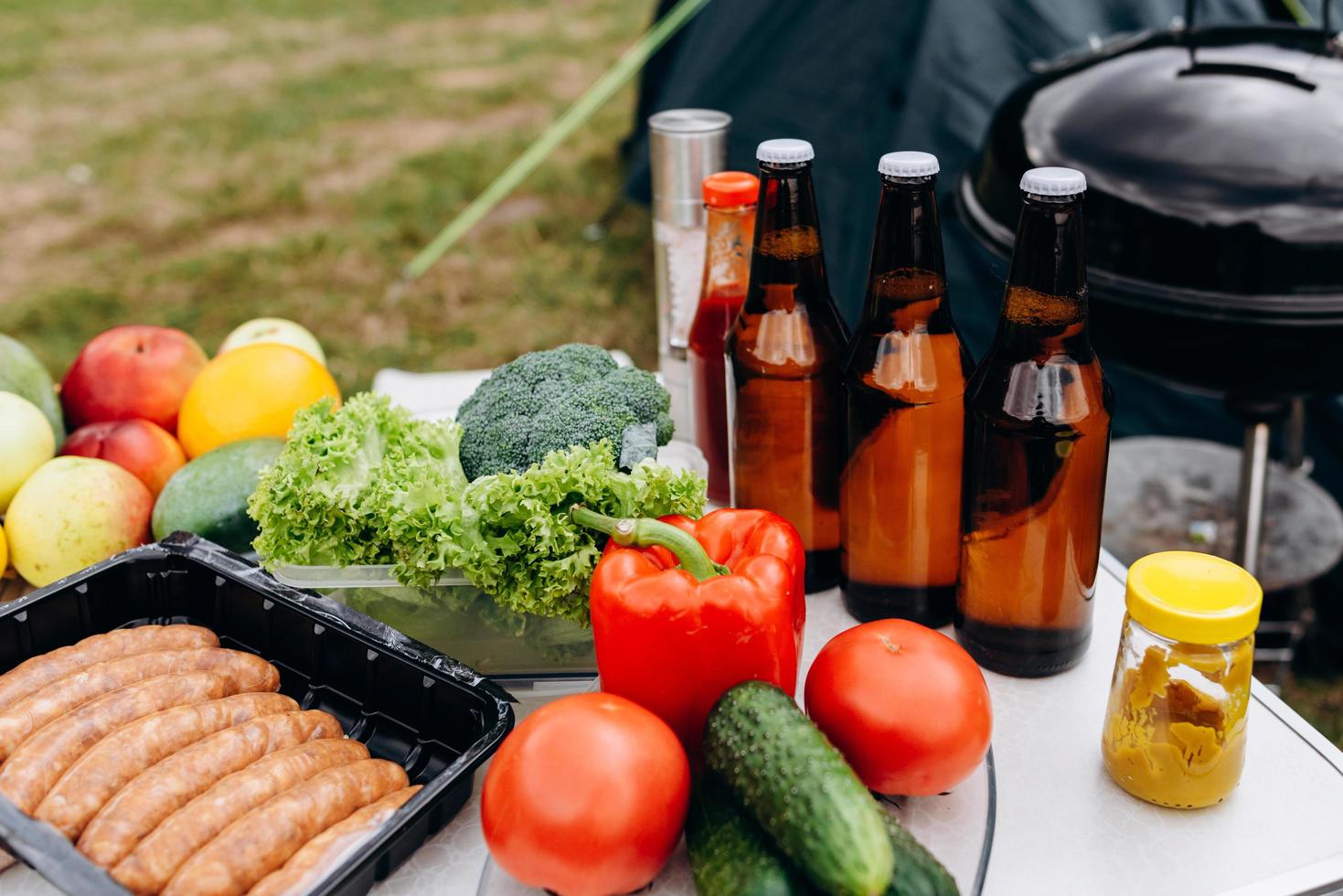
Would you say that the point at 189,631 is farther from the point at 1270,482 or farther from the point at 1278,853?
the point at 1270,482

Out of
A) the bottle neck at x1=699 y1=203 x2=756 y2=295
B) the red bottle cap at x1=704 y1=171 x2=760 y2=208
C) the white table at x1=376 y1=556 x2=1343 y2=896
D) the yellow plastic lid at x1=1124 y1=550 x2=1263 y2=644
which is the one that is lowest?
the white table at x1=376 y1=556 x2=1343 y2=896

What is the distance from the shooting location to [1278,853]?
94 cm

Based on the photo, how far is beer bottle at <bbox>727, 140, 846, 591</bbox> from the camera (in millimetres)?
1091

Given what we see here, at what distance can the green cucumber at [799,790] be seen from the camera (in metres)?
0.74

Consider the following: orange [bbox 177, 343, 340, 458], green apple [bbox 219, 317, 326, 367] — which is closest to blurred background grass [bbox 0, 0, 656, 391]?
green apple [bbox 219, 317, 326, 367]

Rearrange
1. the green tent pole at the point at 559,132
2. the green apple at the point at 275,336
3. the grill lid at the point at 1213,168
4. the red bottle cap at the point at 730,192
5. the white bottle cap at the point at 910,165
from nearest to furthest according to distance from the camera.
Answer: the white bottle cap at the point at 910,165 < the red bottle cap at the point at 730,192 < the grill lid at the point at 1213,168 < the green apple at the point at 275,336 < the green tent pole at the point at 559,132

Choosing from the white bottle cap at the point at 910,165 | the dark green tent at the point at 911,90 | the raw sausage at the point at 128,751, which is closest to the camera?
the raw sausage at the point at 128,751

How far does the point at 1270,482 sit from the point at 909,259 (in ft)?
6.04

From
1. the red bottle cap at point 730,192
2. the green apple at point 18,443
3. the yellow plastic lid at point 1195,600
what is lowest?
the green apple at point 18,443

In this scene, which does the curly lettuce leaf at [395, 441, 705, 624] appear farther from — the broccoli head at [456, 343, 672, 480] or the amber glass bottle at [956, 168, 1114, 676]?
the amber glass bottle at [956, 168, 1114, 676]

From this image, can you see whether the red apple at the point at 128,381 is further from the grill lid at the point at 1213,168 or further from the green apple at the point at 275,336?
the grill lid at the point at 1213,168

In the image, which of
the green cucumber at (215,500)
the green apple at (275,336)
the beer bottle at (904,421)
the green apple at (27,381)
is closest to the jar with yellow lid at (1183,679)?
the beer bottle at (904,421)

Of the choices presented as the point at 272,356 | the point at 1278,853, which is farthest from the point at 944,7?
the point at 1278,853

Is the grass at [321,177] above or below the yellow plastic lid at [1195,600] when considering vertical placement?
below
